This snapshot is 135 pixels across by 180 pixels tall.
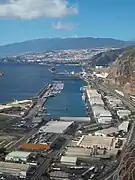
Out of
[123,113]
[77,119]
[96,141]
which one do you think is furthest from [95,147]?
[123,113]

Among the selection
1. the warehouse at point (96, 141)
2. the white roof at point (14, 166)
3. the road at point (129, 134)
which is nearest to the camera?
the road at point (129, 134)

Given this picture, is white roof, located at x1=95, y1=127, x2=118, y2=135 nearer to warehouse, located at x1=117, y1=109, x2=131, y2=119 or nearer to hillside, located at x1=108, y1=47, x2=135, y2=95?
warehouse, located at x1=117, y1=109, x2=131, y2=119

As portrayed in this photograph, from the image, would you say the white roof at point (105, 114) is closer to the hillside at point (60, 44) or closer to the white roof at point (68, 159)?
the white roof at point (68, 159)

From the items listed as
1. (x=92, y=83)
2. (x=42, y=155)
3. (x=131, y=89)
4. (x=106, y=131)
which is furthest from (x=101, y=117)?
(x=92, y=83)

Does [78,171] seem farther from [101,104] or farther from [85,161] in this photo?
[101,104]

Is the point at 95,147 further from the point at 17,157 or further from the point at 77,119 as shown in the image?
the point at 77,119

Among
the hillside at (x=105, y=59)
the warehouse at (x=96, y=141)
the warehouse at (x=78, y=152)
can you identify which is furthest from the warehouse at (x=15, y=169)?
the hillside at (x=105, y=59)

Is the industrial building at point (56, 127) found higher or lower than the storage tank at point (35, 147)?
lower
